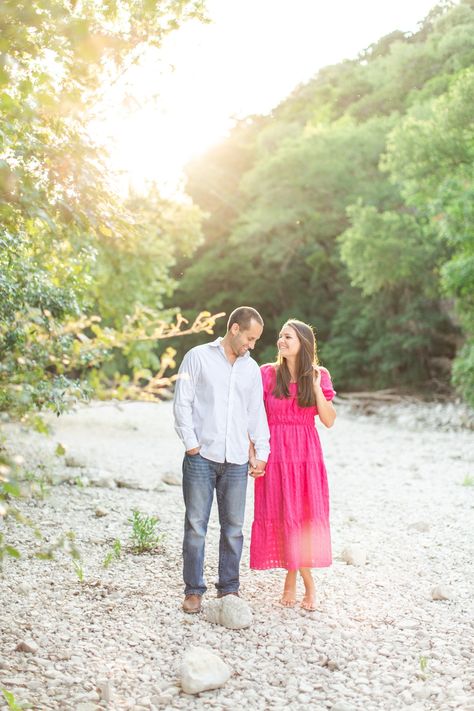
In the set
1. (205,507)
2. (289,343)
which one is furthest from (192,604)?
(289,343)

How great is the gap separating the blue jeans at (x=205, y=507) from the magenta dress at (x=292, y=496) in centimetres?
21

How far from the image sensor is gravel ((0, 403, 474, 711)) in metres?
3.74

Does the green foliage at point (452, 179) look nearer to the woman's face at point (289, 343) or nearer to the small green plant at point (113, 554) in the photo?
the woman's face at point (289, 343)

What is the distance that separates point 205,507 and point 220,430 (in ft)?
1.65

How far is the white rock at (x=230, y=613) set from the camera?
446 cm

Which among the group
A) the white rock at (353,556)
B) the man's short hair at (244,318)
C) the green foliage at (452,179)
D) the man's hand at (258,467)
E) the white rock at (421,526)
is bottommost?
the white rock at (421,526)

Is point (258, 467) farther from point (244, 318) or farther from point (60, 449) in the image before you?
point (60, 449)

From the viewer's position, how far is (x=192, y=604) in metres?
4.68

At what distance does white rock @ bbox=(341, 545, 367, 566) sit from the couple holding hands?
132 cm

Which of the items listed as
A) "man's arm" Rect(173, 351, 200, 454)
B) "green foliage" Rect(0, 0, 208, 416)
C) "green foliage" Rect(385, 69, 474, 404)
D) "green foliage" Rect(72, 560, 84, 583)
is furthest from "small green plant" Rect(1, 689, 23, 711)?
"green foliage" Rect(385, 69, 474, 404)

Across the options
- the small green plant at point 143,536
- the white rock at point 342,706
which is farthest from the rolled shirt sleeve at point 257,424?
the small green plant at point 143,536

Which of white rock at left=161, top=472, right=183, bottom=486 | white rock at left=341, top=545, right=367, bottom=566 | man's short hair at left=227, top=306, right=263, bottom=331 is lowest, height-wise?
white rock at left=161, top=472, right=183, bottom=486

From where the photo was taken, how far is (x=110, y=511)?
7582 mm

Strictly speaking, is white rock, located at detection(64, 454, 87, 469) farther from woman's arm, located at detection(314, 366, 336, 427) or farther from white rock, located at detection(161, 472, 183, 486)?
woman's arm, located at detection(314, 366, 336, 427)
